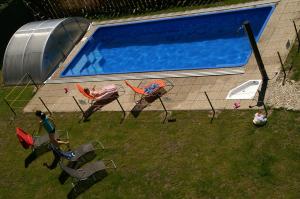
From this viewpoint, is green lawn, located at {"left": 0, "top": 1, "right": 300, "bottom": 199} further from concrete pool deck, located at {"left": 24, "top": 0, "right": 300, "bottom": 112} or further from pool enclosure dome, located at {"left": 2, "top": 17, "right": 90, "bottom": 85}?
pool enclosure dome, located at {"left": 2, "top": 17, "right": 90, "bottom": 85}

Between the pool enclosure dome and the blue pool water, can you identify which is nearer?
the blue pool water

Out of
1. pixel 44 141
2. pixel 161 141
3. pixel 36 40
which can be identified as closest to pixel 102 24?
pixel 36 40

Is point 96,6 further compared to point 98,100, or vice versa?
point 96,6

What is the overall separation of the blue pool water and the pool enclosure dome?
3.49ft

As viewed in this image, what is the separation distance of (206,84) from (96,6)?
1436cm

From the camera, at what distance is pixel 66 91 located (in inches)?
907

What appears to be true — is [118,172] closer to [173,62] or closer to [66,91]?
[66,91]

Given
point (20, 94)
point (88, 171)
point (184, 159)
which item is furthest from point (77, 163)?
point (20, 94)

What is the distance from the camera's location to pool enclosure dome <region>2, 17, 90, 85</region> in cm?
2527

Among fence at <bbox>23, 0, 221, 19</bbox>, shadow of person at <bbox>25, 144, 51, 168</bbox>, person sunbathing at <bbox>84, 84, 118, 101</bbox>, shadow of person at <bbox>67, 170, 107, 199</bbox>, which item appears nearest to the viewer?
shadow of person at <bbox>67, 170, 107, 199</bbox>

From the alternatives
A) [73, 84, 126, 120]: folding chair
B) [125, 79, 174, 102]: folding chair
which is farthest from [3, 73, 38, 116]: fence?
[125, 79, 174, 102]: folding chair

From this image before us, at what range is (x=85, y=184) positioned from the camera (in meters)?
16.5

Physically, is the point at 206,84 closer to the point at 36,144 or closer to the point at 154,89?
the point at 154,89

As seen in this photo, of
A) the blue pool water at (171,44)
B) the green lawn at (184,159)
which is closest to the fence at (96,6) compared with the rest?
the blue pool water at (171,44)
